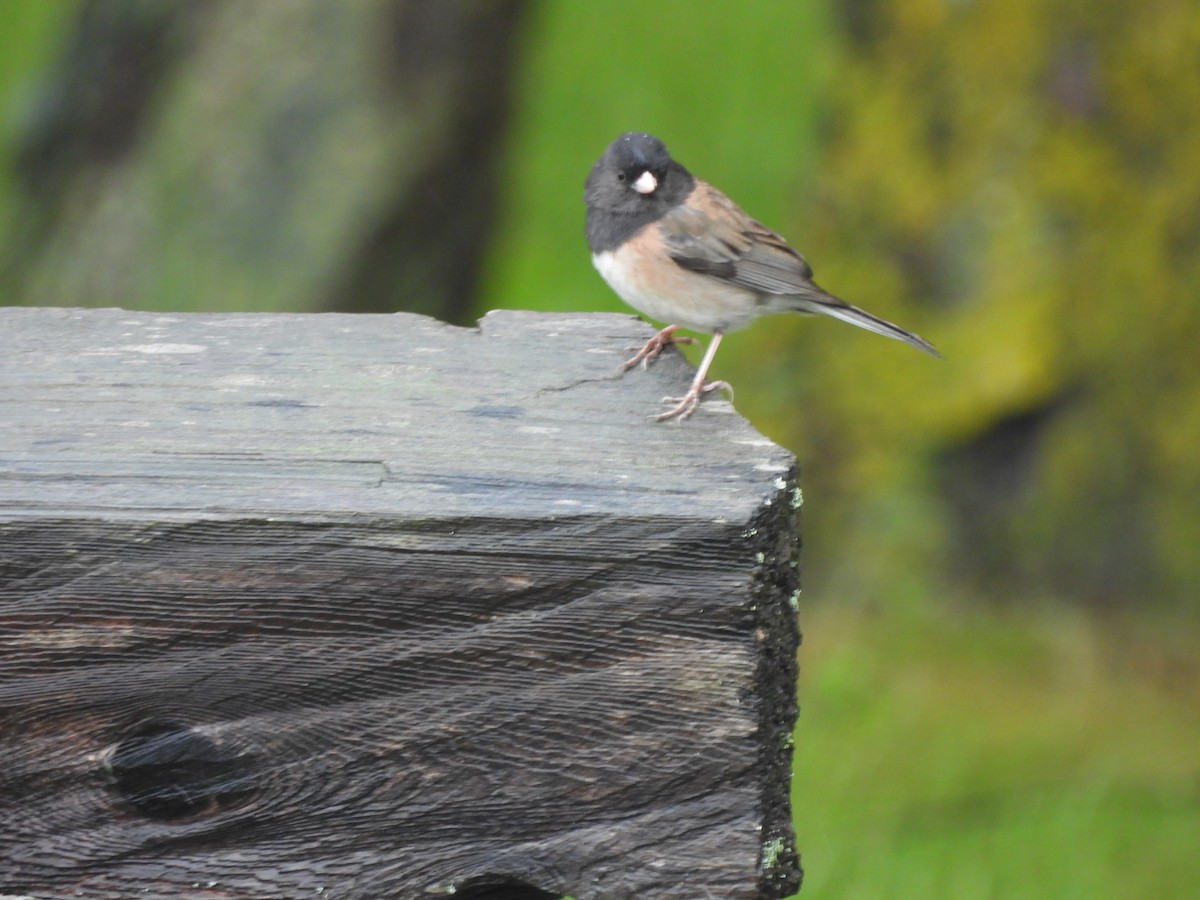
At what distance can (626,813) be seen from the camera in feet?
3.76

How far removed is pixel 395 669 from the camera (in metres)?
1.13

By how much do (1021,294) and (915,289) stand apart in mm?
349

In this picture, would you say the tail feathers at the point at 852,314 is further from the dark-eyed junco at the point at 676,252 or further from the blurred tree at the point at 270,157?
the blurred tree at the point at 270,157

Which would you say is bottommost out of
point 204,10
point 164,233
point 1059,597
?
point 1059,597

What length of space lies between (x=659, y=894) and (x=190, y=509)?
466mm

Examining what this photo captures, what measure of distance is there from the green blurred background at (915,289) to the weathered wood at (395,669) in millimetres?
2117

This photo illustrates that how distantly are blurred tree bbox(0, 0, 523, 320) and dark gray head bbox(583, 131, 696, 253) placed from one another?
5.02 ft

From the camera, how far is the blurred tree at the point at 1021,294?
3.58 metres

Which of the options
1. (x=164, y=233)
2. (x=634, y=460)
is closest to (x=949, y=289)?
(x=164, y=233)

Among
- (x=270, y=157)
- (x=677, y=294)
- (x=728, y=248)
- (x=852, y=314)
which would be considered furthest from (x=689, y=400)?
(x=270, y=157)

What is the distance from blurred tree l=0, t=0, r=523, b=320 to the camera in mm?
3926

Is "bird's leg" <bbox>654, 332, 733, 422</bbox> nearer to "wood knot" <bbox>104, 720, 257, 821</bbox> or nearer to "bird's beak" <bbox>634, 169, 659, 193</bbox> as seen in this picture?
"wood knot" <bbox>104, 720, 257, 821</bbox>

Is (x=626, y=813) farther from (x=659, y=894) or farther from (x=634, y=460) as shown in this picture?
(x=634, y=460)

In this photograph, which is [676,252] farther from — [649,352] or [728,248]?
[649,352]
